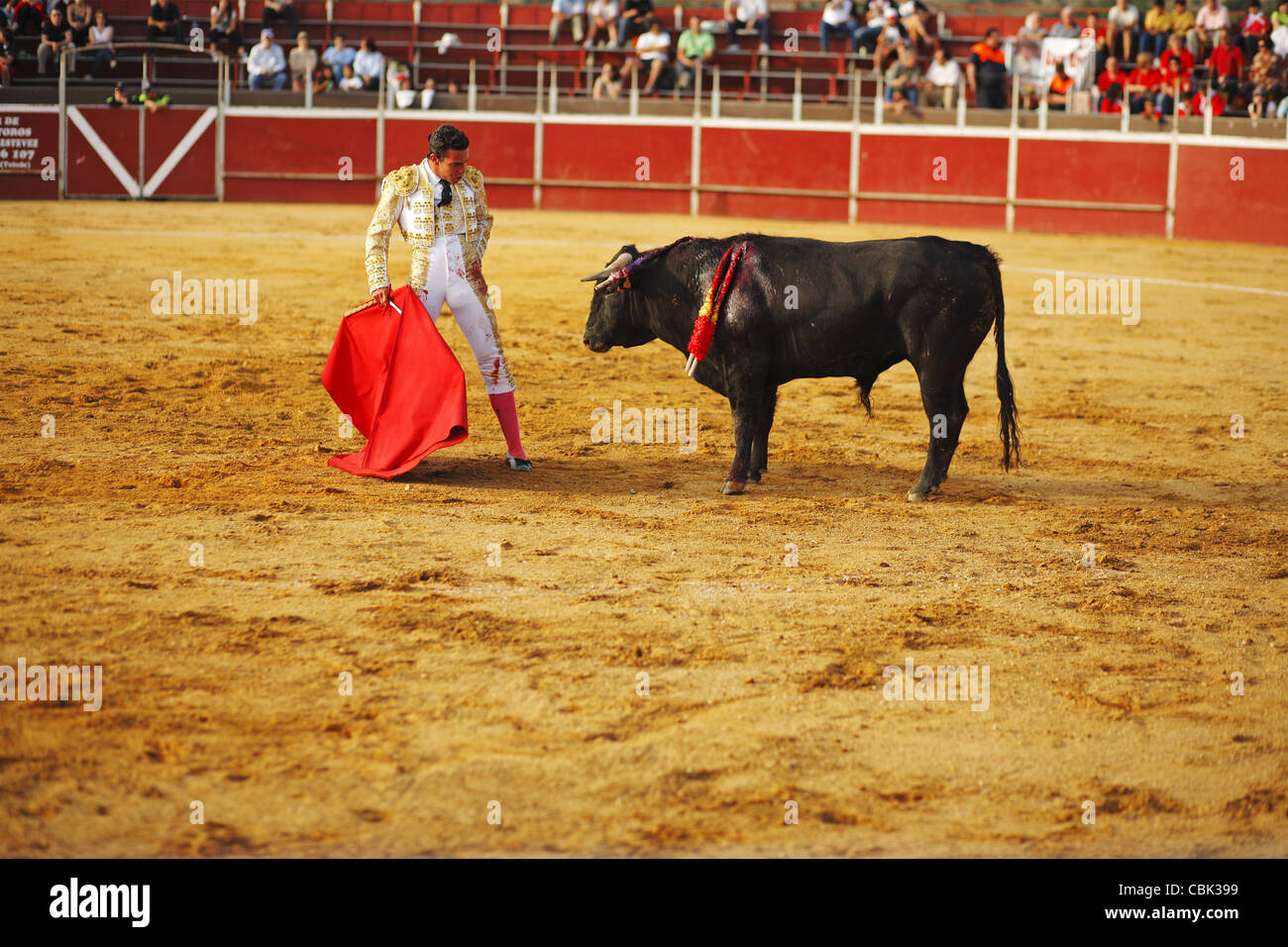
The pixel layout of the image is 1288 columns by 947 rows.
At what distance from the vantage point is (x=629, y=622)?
16.2ft

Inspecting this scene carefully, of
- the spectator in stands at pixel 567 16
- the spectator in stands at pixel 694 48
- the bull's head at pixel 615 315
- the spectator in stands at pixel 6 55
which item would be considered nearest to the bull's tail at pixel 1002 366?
the bull's head at pixel 615 315

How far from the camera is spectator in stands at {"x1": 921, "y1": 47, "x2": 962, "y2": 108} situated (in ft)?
65.1

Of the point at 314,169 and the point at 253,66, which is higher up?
the point at 253,66

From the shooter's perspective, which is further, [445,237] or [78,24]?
[78,24]

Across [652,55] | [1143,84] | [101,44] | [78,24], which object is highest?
[78,24]

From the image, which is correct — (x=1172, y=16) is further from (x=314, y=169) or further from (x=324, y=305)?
(x=324, y=305)

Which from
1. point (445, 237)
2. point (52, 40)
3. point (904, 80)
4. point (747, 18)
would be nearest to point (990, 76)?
point (904, 80)

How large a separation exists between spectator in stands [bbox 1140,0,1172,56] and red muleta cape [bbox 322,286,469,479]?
1556 cm

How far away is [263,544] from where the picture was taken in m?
5.69

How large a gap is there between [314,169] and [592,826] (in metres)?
18.5

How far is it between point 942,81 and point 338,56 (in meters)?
8.48

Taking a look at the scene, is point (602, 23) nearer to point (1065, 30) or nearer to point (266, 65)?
point (266, 65)
